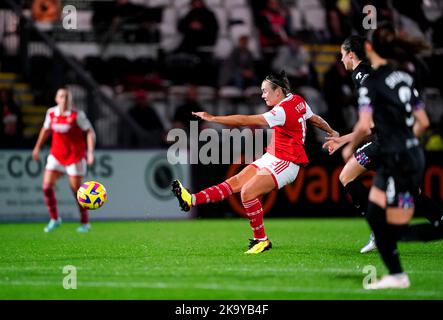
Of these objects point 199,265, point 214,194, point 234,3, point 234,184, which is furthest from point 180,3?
point 199,265

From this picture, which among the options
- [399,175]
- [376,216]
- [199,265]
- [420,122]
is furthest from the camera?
[199,265]

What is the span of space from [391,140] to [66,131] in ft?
28.3

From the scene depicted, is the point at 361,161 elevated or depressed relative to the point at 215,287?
elevated

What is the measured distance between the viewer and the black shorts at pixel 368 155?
10.8 metres

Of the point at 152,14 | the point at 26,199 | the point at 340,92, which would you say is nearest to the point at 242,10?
the point at 152,14

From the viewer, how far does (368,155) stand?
10.9 m

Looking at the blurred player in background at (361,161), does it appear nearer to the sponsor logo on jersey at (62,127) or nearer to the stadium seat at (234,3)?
the sponsor logo on jersey at (62,127)

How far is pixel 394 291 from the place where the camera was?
24.0 feet

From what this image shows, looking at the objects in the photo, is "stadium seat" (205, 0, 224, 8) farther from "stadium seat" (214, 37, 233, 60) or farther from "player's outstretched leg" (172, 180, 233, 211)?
"player's outstretched leg" (172, 180, 233, 211)

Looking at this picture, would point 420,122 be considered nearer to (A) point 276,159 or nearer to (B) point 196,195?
(A) point 276,159

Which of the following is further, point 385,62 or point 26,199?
point 26,199
